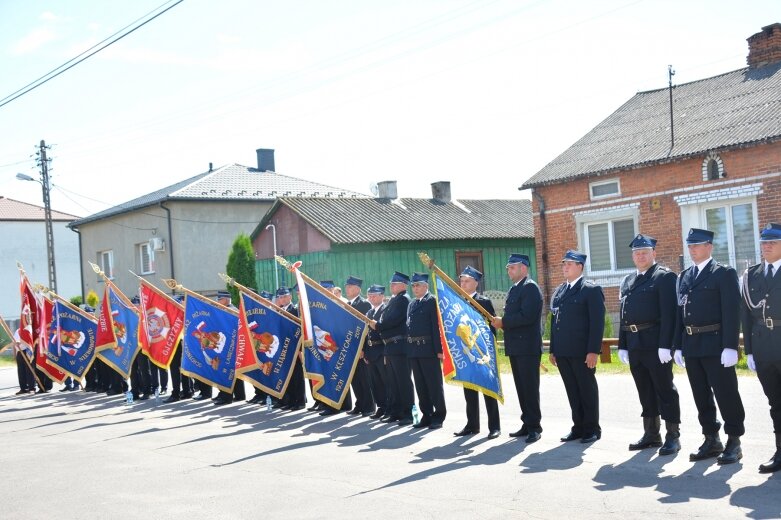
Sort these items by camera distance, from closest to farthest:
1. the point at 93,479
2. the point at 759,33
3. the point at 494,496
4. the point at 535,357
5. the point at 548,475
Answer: the point at 494,496
the point at 548,475
the point at 93,479
the point at 535,357
the point at 759,33

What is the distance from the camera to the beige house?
35438 mm

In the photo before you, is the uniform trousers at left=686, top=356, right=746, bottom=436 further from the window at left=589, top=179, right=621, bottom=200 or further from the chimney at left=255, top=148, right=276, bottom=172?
the chimney at left=255, top=148, right=276, bottom=172

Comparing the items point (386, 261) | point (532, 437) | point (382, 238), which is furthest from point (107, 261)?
point (532, 437)

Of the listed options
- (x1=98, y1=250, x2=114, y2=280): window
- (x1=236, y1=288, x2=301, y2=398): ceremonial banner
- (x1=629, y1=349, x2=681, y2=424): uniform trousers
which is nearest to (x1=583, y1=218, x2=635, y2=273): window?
(x1=236, y1=288, x2=301, y2=398): ceremonial banner

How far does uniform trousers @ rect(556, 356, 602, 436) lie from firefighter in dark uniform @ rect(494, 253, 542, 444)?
14.9 inches

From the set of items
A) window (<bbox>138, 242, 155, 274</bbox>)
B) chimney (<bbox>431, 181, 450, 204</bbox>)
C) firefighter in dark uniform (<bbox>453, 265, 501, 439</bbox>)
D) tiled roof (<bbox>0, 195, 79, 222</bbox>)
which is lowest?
firefighter in dark uniform (<bbox>453, 265, 501, 439</bbox>)

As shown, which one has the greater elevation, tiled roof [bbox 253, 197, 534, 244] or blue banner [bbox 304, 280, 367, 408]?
tiled roof [bbox 253, 197, 534, 244]

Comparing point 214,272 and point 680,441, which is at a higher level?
point 214,272

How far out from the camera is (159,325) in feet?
51.6

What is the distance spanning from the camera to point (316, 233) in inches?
1157

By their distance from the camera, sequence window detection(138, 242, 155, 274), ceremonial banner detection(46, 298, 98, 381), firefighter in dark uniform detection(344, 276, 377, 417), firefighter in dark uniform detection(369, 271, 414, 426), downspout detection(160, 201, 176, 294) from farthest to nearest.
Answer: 1. window detection(138, 242, 155, 274)
2. downspout detection(160, 201, 176, 294)
3. ceremonial banner detection(46, 298, 98, 381)
4. firefighter in dark uniform detection(344, 276, 377, 417)
5. firefighter in dark uniform detection(369, 271, 414, 426)

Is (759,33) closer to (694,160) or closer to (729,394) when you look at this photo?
(694,160)

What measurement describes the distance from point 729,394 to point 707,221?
1352cm

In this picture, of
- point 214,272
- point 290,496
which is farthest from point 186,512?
point 214,272
